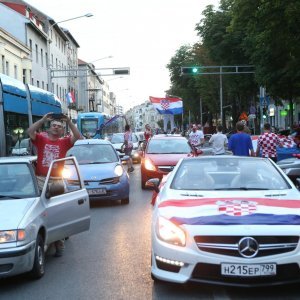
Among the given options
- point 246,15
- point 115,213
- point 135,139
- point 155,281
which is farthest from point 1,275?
point 135,139

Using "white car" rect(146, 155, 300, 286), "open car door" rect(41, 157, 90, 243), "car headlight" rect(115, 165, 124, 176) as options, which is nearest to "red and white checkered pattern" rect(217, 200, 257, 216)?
"white car" rect(146, 155, 300, 286)

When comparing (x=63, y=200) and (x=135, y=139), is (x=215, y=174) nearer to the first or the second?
(x=63, y=200)

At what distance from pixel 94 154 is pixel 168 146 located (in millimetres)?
3710

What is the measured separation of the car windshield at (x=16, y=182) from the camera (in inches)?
265

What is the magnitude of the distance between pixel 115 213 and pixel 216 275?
636 cm

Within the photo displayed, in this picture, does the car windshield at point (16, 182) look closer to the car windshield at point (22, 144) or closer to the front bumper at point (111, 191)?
the front bumper at point (111, 191)

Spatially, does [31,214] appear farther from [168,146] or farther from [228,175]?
[168,146]

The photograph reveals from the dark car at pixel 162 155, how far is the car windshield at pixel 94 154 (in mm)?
2093

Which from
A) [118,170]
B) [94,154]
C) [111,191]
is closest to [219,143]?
[94,154]

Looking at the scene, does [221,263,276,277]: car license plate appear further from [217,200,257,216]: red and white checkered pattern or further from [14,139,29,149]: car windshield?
[14,139,29,149]: car windshield

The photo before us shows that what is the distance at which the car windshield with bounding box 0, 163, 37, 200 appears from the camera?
674 centimetres

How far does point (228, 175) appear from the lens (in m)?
6.93

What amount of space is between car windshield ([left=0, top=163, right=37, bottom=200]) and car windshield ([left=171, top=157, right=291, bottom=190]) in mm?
1775

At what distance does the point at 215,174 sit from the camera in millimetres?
6992
